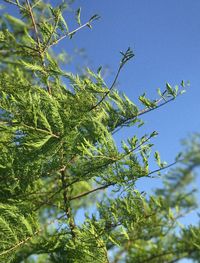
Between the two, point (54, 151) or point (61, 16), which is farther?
point (61, 16)

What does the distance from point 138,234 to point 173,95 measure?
125 inches

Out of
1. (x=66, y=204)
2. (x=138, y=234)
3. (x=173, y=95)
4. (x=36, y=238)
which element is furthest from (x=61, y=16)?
(x=138, y=234)

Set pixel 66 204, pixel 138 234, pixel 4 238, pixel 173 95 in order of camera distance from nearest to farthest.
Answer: pixel 4 238
pixel 173 95
pixel 66 204
pixel 138 234

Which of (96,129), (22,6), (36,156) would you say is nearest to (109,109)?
(96,129)

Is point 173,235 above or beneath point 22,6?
beneath

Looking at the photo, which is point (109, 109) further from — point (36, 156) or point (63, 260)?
point (63, 260)

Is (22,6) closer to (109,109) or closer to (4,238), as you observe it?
(109,109)

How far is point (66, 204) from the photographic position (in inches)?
261

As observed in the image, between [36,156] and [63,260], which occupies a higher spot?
[36,156]

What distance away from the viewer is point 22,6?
696 cm

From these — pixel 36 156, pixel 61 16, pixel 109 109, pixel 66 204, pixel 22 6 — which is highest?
pixel 22 6

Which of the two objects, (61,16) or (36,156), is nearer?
(36,156)

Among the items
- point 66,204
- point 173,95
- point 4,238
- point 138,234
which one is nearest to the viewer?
point 4,238

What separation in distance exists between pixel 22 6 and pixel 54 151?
264 centimetres
